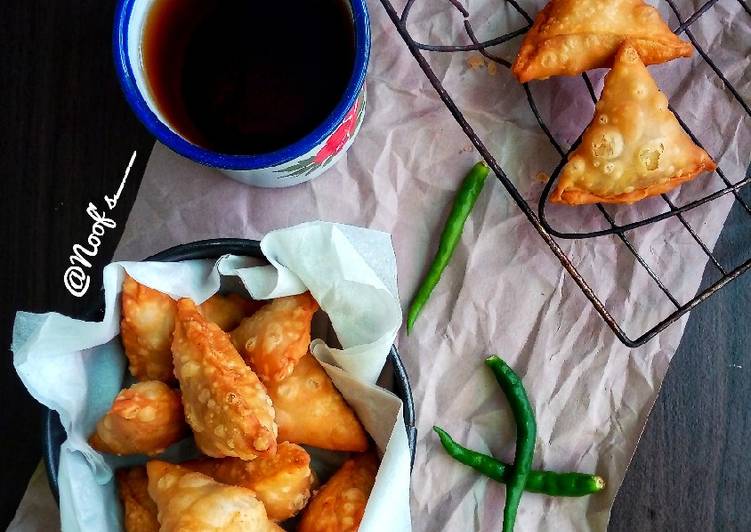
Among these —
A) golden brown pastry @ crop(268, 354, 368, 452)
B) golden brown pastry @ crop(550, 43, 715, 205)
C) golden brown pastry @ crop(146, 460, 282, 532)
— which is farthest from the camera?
golden brown pastry @ crop(550, 43, 715, 205)

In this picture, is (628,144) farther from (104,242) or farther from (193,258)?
(104,242)

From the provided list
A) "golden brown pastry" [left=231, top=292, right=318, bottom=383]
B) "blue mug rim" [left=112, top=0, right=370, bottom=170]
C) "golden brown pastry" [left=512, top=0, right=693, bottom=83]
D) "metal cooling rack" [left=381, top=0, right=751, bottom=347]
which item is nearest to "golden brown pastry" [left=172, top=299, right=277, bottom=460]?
"golden brown pastry" [left=231, top=292, right=318, bottom=383]

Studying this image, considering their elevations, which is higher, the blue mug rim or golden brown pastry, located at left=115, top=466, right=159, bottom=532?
the blue mug rim

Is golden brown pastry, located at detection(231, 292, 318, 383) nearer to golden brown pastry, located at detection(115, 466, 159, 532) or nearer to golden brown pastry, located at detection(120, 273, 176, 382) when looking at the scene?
golden brown pastry, located at detection(120, 273, 176, 382)

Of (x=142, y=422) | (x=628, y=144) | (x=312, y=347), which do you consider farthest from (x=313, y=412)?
(x=628, y=144)

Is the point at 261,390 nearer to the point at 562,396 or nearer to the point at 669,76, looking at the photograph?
the point at 562,396

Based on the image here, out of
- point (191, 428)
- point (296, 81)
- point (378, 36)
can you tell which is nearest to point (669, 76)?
point (378, 36)

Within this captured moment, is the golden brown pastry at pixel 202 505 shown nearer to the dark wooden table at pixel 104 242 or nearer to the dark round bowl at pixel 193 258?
the dark round bowl at pixel 193 258

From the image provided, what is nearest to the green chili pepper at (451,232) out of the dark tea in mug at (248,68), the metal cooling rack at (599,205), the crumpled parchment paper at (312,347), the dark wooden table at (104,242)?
the metal cooling rack at (599,205)
